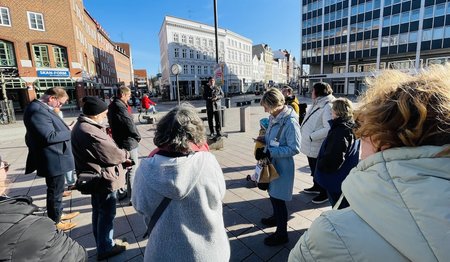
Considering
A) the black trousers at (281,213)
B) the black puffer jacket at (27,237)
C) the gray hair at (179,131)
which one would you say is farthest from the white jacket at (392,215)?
the black trousers at (281,213)

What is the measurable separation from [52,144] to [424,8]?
4586 cm

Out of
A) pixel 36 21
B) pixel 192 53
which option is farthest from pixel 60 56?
pixel 192 53

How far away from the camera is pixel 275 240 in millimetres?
2809

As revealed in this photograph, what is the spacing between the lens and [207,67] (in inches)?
1965

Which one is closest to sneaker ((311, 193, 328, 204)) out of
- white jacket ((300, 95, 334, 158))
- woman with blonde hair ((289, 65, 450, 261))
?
white jacket ((300, 95, 334, 158))

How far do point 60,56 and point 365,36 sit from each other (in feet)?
148

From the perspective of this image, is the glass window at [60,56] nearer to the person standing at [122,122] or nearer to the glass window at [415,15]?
the person standing at [122,122]

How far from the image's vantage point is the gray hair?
1.46 meters

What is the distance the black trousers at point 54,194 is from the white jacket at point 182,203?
2.27m

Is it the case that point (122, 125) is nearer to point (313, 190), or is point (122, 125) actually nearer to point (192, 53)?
point (313, 190)

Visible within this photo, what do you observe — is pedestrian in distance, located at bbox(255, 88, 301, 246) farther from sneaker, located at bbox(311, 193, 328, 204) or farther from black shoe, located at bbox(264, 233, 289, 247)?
sneaker, located at bbox(311, 193, 328, 204)

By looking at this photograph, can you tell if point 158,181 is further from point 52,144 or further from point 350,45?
point 350,45

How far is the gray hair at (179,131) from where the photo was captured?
57.6 inches

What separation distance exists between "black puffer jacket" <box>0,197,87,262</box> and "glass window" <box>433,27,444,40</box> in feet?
148
